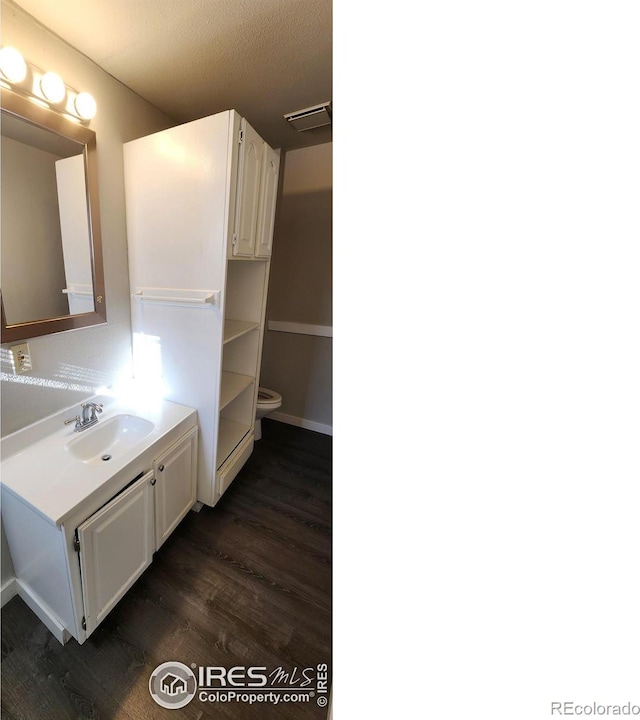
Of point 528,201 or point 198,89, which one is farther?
point 198,89

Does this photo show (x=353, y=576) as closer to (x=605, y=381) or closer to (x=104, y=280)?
(x=605, y=381)

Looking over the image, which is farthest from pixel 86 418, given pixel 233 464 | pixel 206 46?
pixel 206 46

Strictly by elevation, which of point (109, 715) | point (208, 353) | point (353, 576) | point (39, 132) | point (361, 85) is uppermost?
point (39, 132)

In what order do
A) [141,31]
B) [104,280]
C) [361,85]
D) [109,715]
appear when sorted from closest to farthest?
1. [361,85]
2. [109,715]
3. [141,31]
4. [104,280]

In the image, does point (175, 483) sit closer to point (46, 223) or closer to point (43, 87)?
point (46, 223)

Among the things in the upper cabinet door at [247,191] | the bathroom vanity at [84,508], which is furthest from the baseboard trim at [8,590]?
the upper cabinet door at [247,191]

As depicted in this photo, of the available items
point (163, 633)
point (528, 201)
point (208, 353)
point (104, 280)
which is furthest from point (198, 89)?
point (163, 633)

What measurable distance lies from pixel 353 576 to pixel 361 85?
0.78m

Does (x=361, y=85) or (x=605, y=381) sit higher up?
(x=361, y=85)

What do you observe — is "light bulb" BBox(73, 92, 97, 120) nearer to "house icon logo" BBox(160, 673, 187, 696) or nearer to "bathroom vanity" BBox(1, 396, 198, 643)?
"bathroom vanity" BBox(1, 396, 198, 643)

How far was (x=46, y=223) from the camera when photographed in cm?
123

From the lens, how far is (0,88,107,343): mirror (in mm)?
1112

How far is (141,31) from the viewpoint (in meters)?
1.17

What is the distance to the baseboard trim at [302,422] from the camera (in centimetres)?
287
